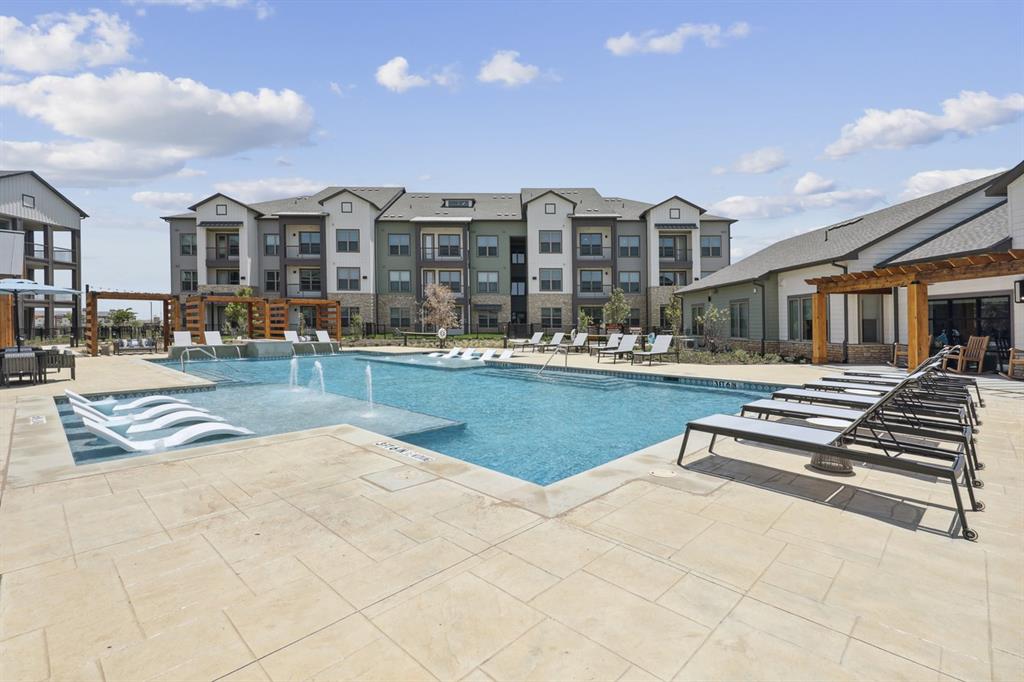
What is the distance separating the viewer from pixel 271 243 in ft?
120

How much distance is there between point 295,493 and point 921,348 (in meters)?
14.4

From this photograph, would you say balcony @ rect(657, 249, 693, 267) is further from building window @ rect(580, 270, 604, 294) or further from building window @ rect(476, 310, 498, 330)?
building window @ rect(476, 310, 498, 330)

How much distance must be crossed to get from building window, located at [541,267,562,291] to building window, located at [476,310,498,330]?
4119mm

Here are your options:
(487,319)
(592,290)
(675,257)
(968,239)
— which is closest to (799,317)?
(968,239)

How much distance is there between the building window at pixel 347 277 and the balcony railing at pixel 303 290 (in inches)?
69.8

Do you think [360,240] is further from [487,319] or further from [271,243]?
[487,319]

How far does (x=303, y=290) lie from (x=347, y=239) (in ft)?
16.5

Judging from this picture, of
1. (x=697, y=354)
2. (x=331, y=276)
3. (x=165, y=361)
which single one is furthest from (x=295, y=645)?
(x=331, y=276)

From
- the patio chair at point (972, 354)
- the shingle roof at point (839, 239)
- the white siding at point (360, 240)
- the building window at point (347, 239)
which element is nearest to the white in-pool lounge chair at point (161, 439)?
the patio chair at point (972, 354)

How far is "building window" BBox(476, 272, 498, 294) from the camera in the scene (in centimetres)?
3669

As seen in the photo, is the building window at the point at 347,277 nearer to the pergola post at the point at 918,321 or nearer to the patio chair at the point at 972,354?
the pergola post at the point at 918,321

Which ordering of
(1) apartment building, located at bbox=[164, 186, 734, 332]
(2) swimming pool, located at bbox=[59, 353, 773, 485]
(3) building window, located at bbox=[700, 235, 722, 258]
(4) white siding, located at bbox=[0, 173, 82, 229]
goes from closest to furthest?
(2) swimming pool, located at bbox=[59, 353, 773, 485], (4) white siding, located at bbox=[0, 173, 82, 229], (1) apartment building, located at bbox=[164, 186, 734, 332], (3) building window, located at bbox=[700, 235, 722, 258]

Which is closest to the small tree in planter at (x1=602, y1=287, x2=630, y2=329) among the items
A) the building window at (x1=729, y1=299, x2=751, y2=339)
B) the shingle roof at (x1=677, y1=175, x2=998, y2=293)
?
the shingle roof at (x1=677, y1=175, x2=998, y2=293)

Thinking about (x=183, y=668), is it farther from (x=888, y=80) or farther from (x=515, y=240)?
(x=515, y=240)
